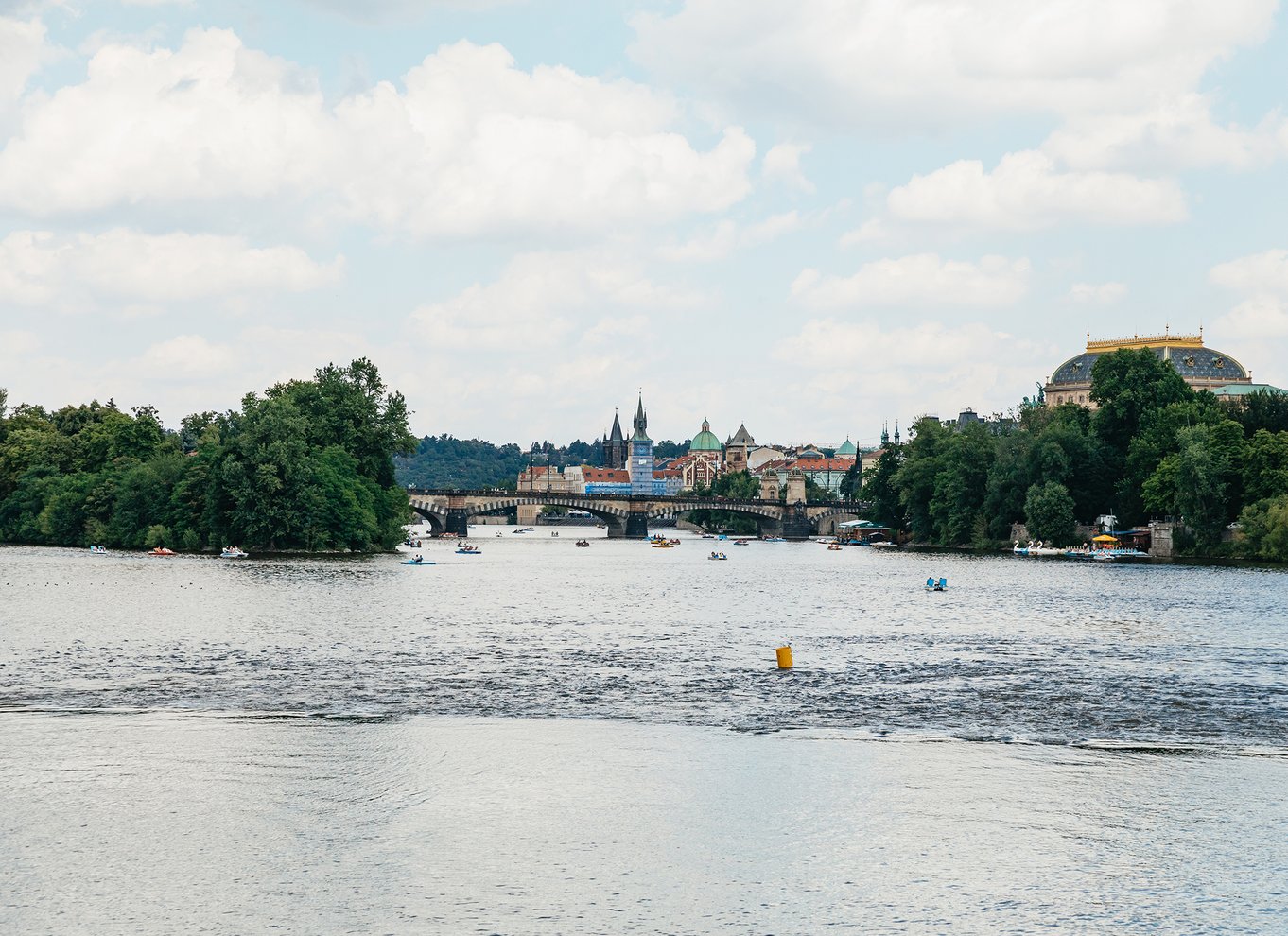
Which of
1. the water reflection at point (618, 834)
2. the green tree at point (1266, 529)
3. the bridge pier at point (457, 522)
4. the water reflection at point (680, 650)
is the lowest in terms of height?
the water reflection at point (618, 834)

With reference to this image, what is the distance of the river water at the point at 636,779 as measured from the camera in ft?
62.7

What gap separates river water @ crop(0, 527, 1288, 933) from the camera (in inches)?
752

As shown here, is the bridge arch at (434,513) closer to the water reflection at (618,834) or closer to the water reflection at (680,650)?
the water reflection at (680,650)

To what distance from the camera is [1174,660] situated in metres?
45.1

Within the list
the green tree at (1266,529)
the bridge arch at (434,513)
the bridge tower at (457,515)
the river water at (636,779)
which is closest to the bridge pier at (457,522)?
the bridge tower at (457,515)

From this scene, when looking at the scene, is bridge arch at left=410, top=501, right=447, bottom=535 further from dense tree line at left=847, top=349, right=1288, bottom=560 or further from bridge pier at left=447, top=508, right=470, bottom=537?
dense tree line at left=847, top=349, right=1288, bottom=560

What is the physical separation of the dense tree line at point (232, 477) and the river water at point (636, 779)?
5334cm

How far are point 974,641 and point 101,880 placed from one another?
36.6 meters

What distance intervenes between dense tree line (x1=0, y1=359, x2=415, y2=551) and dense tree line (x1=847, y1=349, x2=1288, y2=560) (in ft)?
159

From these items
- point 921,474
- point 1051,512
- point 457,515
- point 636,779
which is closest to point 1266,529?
point 1051,512

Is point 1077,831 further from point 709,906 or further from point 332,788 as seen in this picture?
point 332,788

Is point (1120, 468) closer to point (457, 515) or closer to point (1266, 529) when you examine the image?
point (1266, 529)

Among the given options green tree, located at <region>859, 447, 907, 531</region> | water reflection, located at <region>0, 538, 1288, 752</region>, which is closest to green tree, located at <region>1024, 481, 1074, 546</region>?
water reflection, located at <region>0, 538, 1288, 752</region>

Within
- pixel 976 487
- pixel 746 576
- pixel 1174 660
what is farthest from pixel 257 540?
pixel 1174 660
